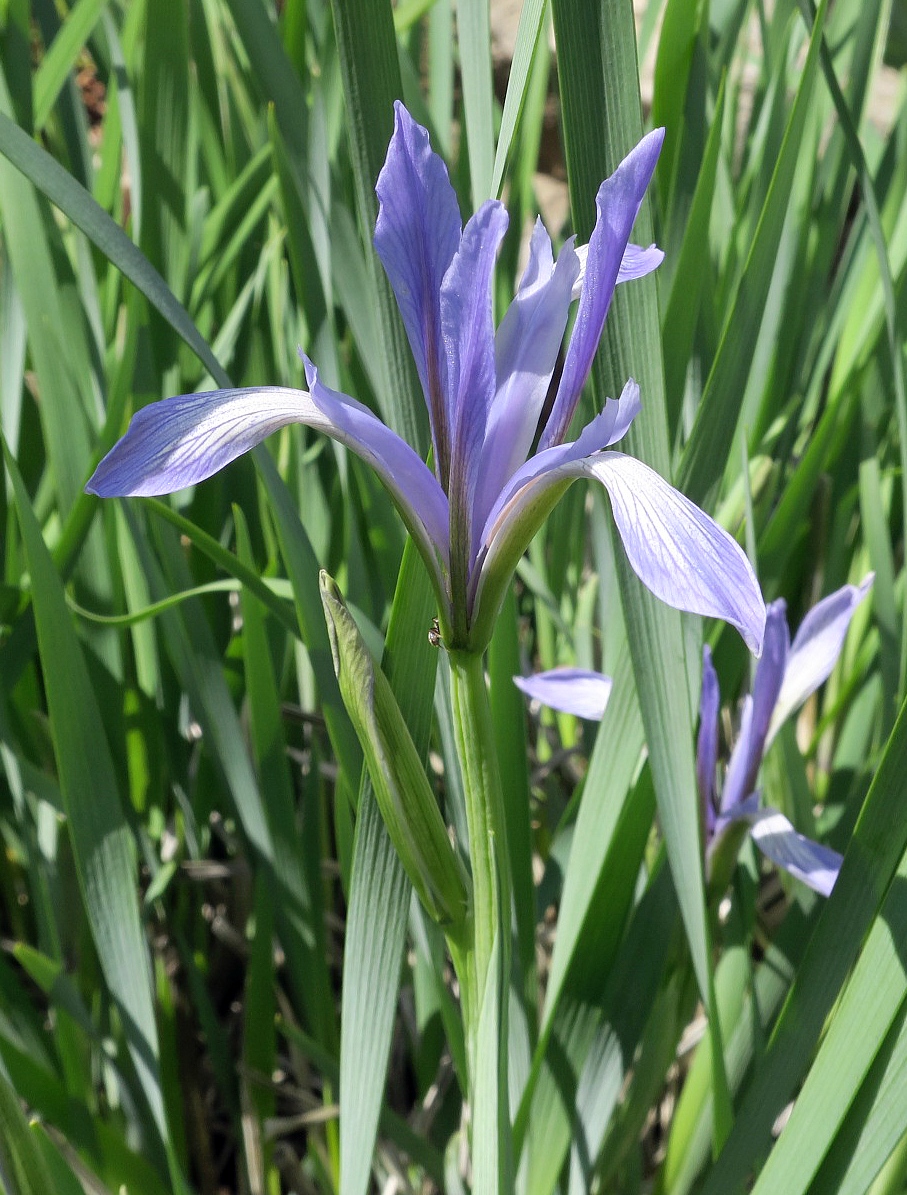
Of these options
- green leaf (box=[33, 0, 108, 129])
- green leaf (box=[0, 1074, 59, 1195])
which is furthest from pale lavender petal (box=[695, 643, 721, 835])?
green leaf (box=[33, 0, 108, 129])

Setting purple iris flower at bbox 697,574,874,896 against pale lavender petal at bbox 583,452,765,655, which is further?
purple iris flower at bbox 697,574,874,896

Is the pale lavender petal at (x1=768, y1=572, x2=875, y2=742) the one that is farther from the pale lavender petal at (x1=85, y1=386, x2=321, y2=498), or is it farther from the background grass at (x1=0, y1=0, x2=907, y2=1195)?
the pale lavender petal at (x1=85, y1=386, x2=321, y2=498)

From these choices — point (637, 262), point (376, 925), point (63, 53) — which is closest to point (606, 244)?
point (637, 262)

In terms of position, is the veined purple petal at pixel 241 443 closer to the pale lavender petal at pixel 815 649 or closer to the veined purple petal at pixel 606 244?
the veined purple petal at pixel 606 244

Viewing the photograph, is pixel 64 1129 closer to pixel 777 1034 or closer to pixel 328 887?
pixel 328 887

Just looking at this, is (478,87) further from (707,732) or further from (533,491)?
(707,732)

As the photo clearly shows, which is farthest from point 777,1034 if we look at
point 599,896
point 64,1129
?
point 64,1129
